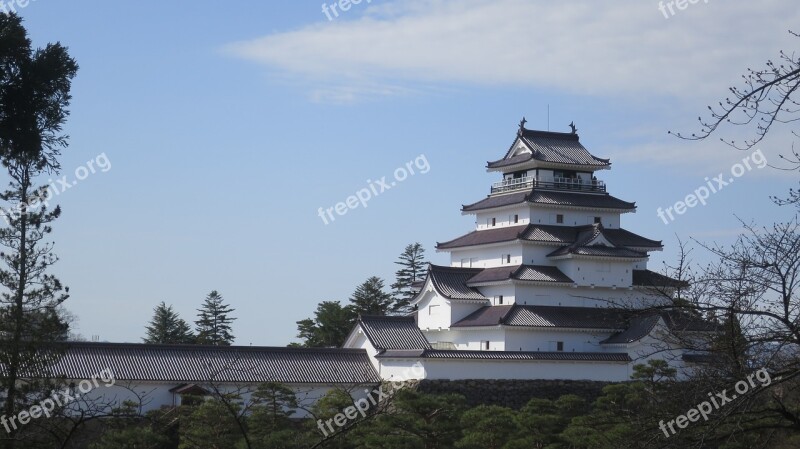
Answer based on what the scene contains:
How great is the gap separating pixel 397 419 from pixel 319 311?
79.7ft

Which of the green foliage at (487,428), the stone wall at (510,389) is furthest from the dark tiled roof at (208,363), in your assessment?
the green foliage at (487,428)

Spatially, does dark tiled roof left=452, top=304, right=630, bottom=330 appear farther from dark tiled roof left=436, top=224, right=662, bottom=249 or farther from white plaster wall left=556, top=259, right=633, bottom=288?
dark tiled roof left=436, top=224, right=662, bottom=249

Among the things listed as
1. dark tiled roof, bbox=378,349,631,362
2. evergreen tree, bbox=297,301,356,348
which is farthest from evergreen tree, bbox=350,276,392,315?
dark tiled roof, bbox=378,349,631,362

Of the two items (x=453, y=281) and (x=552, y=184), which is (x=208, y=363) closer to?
(x=453, y=281)

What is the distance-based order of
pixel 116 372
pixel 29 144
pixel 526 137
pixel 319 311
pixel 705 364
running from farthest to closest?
pixel 319 311 → pixel 526 137 → pixel 116 372 → pixel 29 144 → pixel 705 364

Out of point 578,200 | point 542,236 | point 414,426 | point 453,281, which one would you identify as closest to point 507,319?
point 453,281

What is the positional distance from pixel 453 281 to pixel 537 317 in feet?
12.6

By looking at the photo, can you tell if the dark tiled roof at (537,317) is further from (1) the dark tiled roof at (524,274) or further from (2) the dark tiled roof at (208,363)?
(2) the dark tiled roof at (208,363)

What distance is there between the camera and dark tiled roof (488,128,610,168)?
38263 millimetres

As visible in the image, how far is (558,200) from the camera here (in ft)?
122

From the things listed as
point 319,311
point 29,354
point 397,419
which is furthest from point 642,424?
point 319,311

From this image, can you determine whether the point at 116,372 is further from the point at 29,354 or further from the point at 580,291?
the point at 580,291

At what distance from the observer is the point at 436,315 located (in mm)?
36500

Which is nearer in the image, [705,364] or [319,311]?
[705,364]
